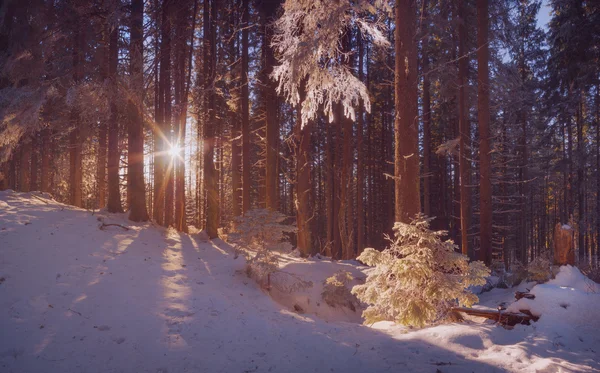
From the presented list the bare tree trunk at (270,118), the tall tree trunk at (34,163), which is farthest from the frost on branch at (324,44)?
the tall tree trunk at (34,163)

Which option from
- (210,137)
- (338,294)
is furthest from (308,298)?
(210,137)

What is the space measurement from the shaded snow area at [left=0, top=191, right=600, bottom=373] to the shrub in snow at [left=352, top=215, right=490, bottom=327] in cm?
36

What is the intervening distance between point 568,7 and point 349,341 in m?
18.6

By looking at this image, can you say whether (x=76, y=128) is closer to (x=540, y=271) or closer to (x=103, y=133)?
(x=103, y=133)

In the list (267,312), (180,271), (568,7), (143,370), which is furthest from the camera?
(568,7)

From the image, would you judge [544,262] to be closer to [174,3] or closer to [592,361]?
[592,361]

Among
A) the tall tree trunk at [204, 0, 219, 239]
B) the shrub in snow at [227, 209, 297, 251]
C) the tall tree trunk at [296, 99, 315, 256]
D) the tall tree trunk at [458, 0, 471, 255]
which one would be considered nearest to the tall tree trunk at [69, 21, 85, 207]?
the tall tree trunk at [204, 0, 219, 239]

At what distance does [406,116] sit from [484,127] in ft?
21.9

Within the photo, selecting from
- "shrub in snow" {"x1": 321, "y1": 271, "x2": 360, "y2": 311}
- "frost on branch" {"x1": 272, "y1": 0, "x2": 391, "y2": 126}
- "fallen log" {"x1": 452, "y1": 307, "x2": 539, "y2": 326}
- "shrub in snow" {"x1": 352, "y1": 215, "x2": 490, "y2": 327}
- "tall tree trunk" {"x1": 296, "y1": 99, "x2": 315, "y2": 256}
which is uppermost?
"frost on branch" {"x1": 272, "y1": 0, "x2": 391, "y2": 126}

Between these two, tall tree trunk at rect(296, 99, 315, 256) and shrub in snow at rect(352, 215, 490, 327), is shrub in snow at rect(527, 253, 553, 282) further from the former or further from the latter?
tall tree trunk at rect(296, 99, 315, 256)

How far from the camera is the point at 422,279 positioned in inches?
203

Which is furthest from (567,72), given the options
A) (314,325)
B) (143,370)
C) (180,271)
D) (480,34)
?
(143,370)

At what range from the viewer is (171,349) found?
4.03 m

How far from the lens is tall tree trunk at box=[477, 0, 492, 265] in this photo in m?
11.2
